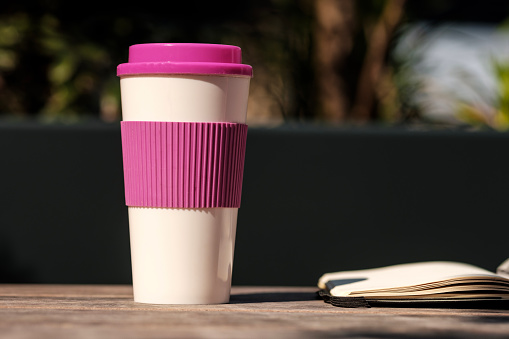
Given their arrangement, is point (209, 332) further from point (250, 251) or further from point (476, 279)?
point (250, 251)

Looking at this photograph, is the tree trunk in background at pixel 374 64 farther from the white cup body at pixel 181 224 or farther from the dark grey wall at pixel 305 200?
the white cup body at pixel 181 224

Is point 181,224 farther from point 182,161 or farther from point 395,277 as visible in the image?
point 395,277

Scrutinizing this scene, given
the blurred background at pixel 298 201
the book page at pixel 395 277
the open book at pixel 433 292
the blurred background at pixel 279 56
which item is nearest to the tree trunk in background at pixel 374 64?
the blurred background at pixel 279 56

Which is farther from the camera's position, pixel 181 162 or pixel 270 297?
pixel 270 297

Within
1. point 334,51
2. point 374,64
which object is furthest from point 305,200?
point 374,64

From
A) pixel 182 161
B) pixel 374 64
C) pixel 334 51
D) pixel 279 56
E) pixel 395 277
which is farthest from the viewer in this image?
pixel 279 56

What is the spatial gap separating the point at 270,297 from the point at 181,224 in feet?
0.94

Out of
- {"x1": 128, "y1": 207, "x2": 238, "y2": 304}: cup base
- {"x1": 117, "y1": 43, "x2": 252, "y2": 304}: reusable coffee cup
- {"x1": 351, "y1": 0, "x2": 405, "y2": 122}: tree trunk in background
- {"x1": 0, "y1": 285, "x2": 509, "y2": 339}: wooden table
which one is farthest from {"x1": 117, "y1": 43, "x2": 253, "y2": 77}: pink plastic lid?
{"x1": 351, "y1": 0, "x2": 405, "y2": 122}: tree trunk in background

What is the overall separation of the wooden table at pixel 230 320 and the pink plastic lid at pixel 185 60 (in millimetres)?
364

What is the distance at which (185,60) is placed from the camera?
1.18m

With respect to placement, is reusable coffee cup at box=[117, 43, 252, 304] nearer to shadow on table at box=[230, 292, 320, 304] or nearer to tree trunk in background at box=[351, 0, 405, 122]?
shadow on table at box=[230, 292, 320, 304]

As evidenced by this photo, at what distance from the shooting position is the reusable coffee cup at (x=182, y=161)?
3.84ft

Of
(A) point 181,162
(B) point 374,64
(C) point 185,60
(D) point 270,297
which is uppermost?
(C) point 185,60

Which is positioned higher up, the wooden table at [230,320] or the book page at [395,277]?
the wooden table at [230,320]
